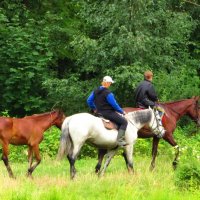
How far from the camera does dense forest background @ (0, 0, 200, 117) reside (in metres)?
21.0

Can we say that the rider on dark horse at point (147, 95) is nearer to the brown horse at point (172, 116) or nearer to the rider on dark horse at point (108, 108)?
the brown horse at point (172, 116)

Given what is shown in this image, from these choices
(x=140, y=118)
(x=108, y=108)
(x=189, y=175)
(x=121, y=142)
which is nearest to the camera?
(x=189, y=175)

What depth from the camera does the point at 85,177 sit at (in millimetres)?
13312

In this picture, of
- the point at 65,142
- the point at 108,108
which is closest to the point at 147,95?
the point at 108,108

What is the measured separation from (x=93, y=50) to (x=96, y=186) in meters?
9.97

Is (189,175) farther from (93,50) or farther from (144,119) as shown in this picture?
(93,50)

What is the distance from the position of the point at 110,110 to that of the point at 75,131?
42.7 inches

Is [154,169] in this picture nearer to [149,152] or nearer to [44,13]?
[149,152]

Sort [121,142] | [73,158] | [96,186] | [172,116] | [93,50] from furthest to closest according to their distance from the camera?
[93,50] → [172,116] → [121,142] → [73,158] → [96,186]

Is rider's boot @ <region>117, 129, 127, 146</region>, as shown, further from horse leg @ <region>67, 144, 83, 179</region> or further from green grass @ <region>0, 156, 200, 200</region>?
horse leg @ <region>67, 144, 83, 179</region>

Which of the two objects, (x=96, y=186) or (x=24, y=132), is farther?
(x=24, y=132)

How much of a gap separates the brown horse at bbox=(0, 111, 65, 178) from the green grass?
0.54 m

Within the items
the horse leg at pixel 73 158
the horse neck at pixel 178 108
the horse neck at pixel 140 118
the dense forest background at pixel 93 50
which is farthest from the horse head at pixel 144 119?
the dense forest background at pixel 93 50

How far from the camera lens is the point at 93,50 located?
21375 millimetres
